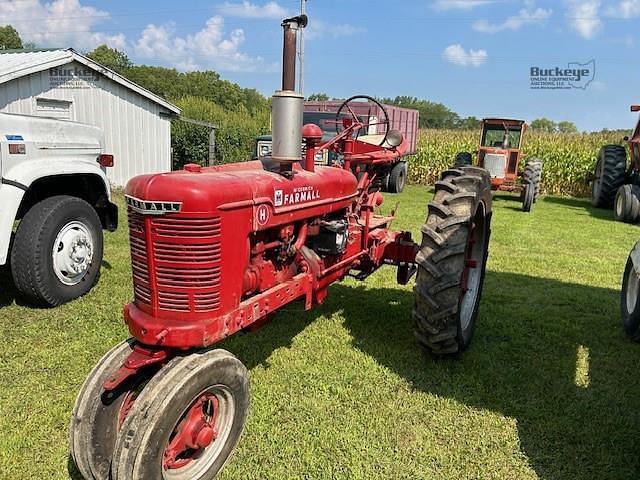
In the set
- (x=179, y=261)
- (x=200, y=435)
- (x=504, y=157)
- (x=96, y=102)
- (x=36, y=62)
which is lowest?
(x=200, y=435)

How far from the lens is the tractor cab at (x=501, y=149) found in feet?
44.5

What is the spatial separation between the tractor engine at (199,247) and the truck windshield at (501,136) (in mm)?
12614

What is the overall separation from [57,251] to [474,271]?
3.58m

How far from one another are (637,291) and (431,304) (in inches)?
85.2

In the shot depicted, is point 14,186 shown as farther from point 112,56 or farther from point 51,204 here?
point 112,56

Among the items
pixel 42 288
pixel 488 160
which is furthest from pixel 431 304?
pixel 488 160

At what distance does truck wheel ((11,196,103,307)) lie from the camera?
439 centimetres

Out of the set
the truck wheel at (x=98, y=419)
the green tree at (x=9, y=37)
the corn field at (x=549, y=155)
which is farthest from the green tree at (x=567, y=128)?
the green tree at (x=9, y=37)

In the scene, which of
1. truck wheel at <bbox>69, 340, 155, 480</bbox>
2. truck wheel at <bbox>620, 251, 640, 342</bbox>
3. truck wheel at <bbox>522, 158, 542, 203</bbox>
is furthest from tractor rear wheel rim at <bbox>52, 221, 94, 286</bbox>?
truck wheel at <bbox>522, 158, 542, 203</bbox>

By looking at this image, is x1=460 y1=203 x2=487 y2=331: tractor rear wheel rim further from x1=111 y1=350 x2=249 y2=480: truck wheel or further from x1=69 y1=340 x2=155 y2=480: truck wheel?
x1=69 y1=340 x2=155 y2=480: truck wheel

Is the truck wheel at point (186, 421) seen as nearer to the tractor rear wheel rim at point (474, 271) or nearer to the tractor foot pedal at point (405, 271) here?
the tractor rear wheel rim at point (474, 271)

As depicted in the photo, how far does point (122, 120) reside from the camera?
42.1ft

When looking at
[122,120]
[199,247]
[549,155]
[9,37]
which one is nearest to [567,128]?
[549,155]

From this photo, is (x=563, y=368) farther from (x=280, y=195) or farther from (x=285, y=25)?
(x=285, y=25)
